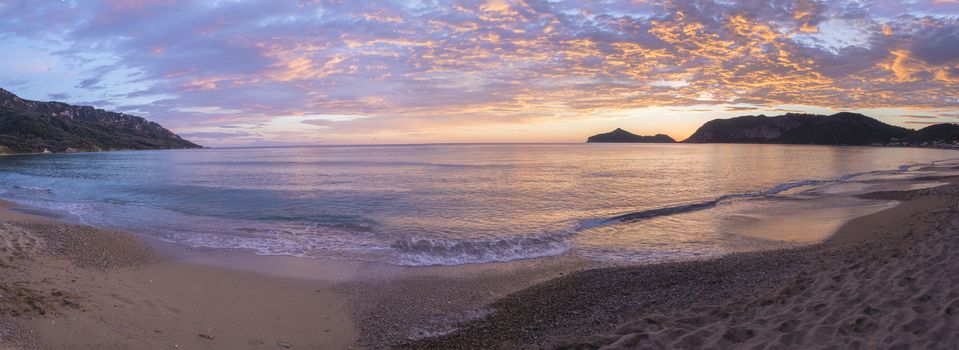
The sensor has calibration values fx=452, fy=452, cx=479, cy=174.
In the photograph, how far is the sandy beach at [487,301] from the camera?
600cm

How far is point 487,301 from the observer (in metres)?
8.53

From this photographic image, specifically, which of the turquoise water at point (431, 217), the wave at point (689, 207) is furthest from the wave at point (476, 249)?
the wave at point (689, 207)

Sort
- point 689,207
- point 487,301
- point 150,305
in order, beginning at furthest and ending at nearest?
point 689,207
point 487,301
point 150,305

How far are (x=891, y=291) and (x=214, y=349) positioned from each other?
10.1 meters

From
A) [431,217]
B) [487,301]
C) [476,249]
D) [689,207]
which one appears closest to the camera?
[487,301]

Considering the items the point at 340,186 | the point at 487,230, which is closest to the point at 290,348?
the point at 487,230

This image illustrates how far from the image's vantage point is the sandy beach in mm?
6004

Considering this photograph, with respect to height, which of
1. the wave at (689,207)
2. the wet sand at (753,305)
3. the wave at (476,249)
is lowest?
the wave at (476,249)

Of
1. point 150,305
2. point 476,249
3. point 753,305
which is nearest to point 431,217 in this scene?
point 476,249

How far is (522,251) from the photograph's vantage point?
13.2m

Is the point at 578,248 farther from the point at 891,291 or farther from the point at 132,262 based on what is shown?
the point at 132,262

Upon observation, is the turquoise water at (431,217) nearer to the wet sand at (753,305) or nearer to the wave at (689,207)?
the wave at (689,207)

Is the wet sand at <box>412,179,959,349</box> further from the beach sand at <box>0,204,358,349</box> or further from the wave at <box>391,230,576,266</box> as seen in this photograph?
the wave at <box>391,230,576,266</box>

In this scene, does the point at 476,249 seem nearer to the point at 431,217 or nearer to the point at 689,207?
the point at 431,217
